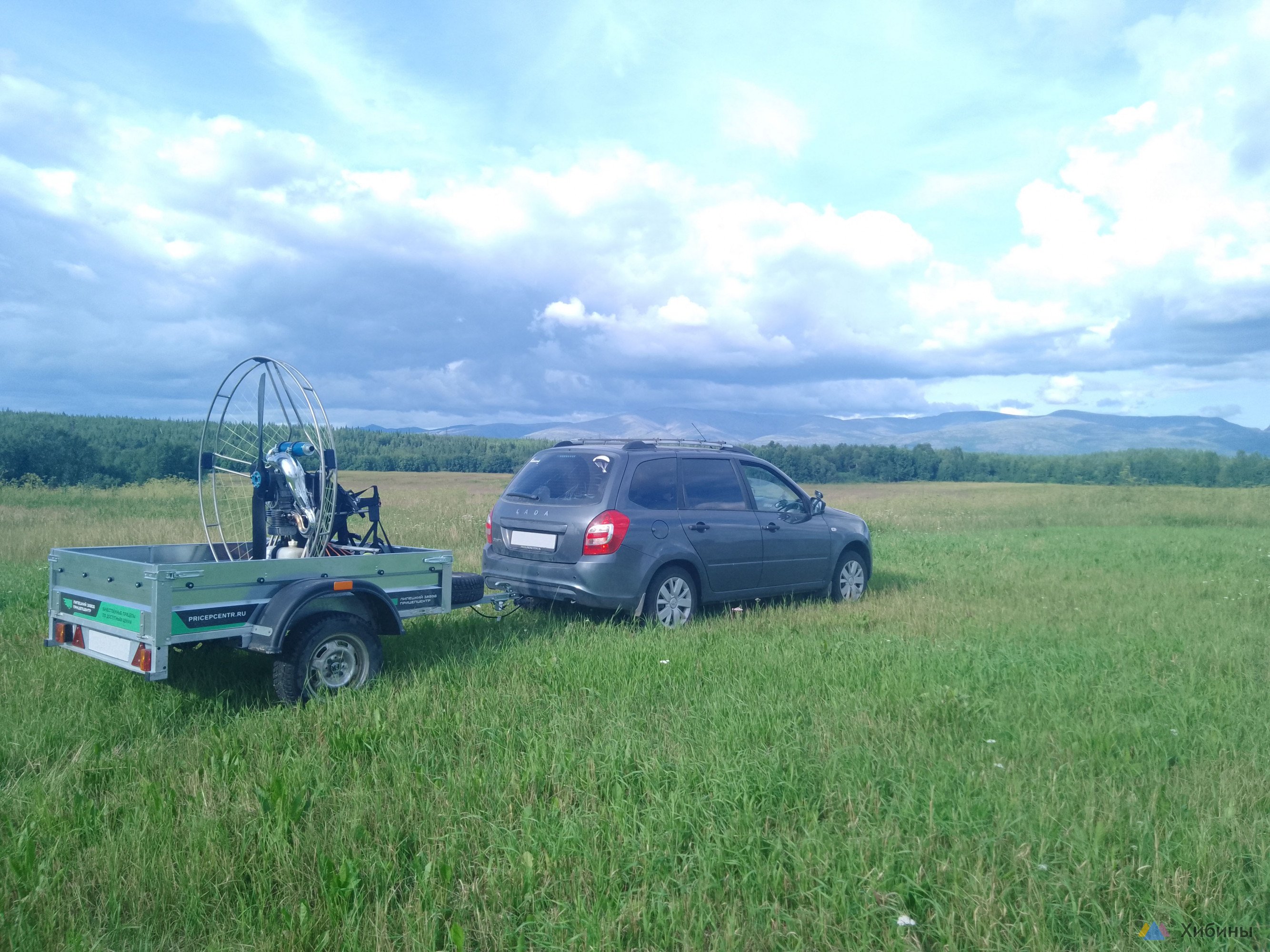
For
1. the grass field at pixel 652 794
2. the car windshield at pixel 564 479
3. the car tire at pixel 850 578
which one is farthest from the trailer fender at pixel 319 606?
the car tire at pixel 850 578

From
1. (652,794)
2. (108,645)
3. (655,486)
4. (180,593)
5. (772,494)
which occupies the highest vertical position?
(655,486)

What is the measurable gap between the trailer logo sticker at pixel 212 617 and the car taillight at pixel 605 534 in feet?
9.55

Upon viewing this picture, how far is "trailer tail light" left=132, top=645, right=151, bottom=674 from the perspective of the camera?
4.78 metres

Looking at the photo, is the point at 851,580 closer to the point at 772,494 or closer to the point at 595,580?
the point at 772,494

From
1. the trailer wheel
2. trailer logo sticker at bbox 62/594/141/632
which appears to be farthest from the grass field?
trailer logo sticker at bbox 62/594/141/632

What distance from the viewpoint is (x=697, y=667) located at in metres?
6.09

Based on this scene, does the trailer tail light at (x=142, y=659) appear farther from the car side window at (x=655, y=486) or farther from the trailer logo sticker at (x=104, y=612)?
the car side window at (x=655, y=486)

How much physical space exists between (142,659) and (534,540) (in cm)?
359

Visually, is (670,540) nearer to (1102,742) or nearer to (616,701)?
(616,701)

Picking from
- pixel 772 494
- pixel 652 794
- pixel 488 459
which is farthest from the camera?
pixel 488 459

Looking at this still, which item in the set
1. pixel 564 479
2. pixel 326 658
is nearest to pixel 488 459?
pixel 564 479

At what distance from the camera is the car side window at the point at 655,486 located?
7.77 metres

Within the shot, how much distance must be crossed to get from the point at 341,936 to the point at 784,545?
6.73m

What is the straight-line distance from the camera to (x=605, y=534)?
7422 mm
